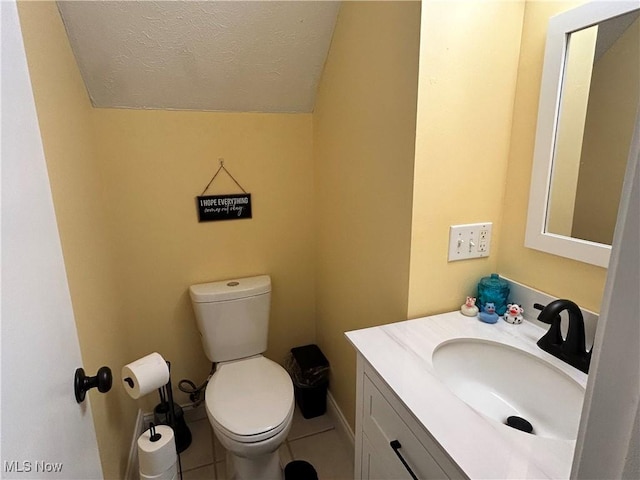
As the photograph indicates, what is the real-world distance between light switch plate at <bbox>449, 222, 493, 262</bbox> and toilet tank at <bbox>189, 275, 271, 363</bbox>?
977mm

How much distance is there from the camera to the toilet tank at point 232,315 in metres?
1.74

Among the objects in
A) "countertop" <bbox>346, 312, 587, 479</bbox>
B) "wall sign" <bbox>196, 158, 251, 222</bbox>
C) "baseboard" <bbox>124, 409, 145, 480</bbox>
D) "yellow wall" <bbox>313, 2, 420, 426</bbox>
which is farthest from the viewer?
"wall sign" <bbox>196, 158, 251, 222</bbox>

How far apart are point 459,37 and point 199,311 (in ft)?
5.03

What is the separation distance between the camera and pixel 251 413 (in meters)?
1.40

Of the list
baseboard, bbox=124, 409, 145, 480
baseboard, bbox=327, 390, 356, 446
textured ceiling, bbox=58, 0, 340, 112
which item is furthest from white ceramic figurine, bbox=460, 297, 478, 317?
baseboard, bbox=124, 409, 145, 480

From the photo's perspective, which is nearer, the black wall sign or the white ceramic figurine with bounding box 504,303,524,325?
the white ceramic figurine with bounding box 504,303,524,325

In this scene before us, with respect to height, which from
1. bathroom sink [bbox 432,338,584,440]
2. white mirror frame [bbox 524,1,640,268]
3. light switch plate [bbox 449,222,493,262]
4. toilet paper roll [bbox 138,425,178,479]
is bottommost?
toilet paper roll [bbox 138,425,178,479]

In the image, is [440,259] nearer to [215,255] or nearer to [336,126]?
[336,126]

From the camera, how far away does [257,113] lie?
179 cm

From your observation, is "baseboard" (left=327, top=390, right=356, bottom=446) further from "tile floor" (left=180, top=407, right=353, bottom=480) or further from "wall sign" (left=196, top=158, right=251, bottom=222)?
"wall sign" (left=196, top=158, right=251, bottom=222)

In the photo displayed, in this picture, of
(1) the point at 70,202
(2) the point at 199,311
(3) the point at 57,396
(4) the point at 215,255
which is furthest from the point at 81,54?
(3) the point at 57,396

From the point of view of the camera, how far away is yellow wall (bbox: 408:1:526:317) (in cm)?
105

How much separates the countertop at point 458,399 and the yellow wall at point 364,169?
157 mm

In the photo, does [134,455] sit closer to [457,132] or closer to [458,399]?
[458,399]
